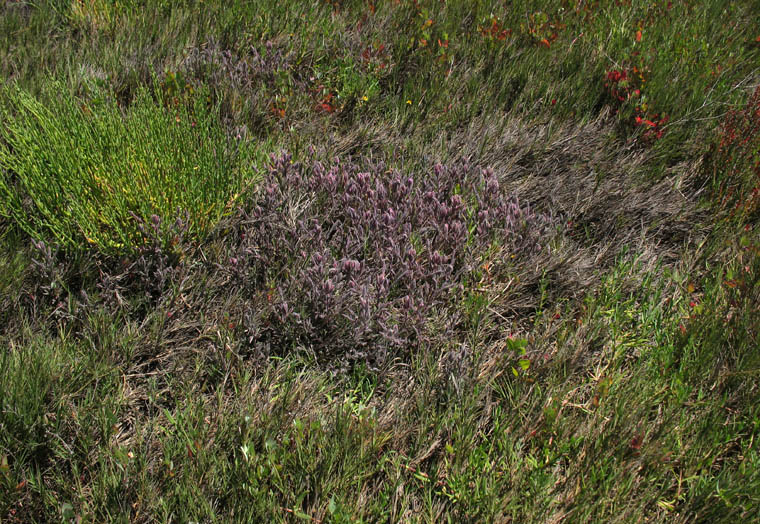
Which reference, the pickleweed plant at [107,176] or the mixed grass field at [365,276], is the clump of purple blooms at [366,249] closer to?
the mixed grass field at [365,276]

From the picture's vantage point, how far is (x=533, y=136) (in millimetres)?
3729

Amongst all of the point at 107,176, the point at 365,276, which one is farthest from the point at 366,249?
the point at 107,176

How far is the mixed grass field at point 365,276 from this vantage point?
2100mm

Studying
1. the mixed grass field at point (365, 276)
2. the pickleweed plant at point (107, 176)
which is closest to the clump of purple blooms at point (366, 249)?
the mixed grass field at point (365, 276)

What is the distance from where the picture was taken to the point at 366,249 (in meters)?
2.87

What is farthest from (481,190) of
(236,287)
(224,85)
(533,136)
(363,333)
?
(224,85)

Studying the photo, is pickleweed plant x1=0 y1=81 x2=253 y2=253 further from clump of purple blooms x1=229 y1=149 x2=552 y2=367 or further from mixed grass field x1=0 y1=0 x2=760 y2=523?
clump of purple blooms x1=229 y1=149 x2=552 y2=367

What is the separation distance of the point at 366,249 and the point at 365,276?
0.61 feet

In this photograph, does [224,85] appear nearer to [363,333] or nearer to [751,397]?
[363,333]

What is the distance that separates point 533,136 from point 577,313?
53.9 inches

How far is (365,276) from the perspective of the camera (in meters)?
2.73

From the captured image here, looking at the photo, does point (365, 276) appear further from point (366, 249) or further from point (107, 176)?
point (107, 176)

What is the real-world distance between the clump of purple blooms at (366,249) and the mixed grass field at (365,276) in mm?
18

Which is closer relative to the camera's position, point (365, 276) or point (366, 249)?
point (365, 276)
